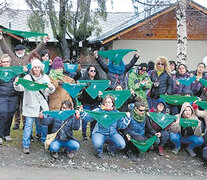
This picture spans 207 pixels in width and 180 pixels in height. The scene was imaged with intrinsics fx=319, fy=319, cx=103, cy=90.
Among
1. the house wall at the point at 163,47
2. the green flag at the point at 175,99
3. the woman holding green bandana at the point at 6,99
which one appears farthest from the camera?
the house wall at the point at 163,47

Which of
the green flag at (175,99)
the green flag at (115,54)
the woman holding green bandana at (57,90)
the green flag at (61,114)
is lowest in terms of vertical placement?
the green flag at (61,114)

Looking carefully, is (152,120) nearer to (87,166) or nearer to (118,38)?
(87,166)

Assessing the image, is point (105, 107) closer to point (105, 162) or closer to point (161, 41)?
point (105, 162)

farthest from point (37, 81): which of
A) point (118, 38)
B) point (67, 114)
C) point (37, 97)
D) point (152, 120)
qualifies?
point (118, 38)

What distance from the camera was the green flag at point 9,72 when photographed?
21.0ft

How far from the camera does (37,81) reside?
6328 mm

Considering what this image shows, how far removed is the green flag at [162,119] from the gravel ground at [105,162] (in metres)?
0.73

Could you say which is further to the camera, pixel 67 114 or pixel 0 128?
pixel 0 128

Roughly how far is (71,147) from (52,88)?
1.22m

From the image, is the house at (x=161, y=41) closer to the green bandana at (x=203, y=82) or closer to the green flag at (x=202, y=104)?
the green bandana at (x=203, y=82)

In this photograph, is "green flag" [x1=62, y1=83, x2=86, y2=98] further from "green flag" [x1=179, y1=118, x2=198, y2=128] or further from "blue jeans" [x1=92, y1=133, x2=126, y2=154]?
"green flag" [x1=179, y1=118, x2=198, y2=128]

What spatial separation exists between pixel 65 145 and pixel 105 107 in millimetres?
1091

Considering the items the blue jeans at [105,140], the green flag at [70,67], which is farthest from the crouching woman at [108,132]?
the green flag at [70,67]

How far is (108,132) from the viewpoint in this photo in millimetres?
6512
